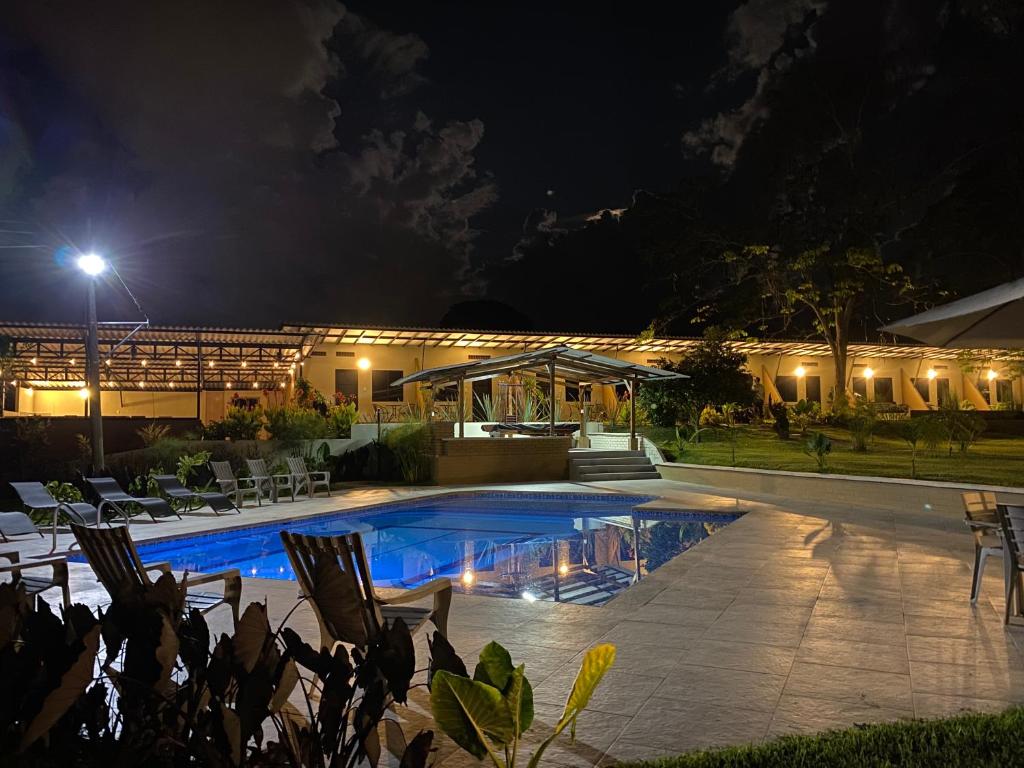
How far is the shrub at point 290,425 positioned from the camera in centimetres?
1492

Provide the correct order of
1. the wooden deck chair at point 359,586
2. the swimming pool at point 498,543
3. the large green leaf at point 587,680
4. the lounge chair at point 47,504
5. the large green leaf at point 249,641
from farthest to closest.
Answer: the lounge chair at point 47,504 → the swimming pool at point 498,543 → the wooden deck chair at point 359,586 → the large green leaf at point 587,680 → the large green leaf at point 249,641

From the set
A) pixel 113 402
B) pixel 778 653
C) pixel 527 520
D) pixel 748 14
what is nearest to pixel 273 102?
pixel 113 402

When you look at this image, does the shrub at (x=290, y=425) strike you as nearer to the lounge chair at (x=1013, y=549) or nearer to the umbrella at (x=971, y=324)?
the umbrella at (x=971, y=324)

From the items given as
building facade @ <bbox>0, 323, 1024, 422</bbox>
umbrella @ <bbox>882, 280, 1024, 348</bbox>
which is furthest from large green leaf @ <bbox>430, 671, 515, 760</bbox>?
building facade @ <bbox>0, 323, 1024, 422</bbox>

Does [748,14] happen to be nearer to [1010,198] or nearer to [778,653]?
[1010,198]

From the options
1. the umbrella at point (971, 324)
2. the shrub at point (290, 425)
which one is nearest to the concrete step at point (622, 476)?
the shrub at point (290, 425)

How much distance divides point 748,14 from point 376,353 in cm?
2256

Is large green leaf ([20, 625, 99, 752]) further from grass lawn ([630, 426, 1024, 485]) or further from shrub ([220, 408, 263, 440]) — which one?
Result: shrub ([220, 408, 263, 440])

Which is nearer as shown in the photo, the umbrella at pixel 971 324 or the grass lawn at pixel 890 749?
the grass lawn at pixel 890 749

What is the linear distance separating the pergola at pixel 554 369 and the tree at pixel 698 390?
24.7 inches

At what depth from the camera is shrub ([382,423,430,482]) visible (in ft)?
50.2

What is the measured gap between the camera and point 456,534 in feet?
33.8

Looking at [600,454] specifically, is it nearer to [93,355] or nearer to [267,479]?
[267,479]

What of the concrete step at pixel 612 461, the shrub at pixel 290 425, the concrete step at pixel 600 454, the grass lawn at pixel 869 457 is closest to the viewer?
the grass lawn at pixel 869 457
